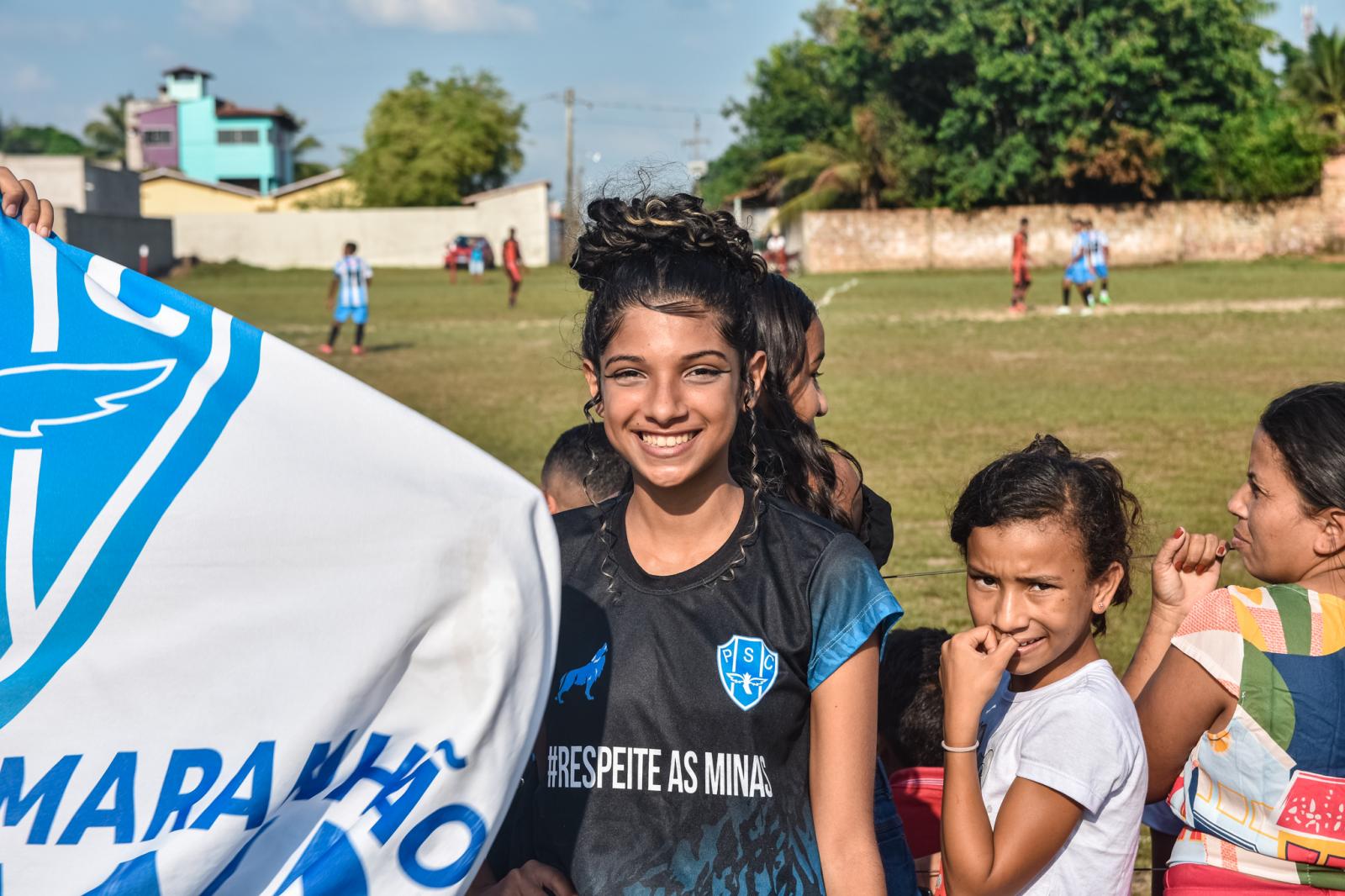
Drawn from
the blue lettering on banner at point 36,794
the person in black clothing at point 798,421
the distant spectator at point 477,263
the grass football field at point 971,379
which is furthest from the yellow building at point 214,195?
the blue lettering on banner at point 36,794

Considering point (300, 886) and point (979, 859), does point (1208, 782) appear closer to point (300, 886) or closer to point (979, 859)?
point (979, 859)

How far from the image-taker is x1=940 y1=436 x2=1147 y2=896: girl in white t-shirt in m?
Answer: 2.29

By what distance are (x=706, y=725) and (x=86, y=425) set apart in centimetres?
99

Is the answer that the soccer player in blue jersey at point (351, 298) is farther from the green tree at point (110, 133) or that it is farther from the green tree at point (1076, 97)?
the green tree at point (110, 133)

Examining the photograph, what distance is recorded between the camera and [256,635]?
6.04ft

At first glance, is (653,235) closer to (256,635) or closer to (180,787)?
(256,635)

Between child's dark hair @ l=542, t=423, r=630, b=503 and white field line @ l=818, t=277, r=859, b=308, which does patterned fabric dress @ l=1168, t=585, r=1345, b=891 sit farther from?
white field line @ l=818, t=277, r=859, b=308

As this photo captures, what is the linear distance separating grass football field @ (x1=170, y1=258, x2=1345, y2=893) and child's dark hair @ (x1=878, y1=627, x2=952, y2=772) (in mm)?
578

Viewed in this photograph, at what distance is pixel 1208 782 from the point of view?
244cm

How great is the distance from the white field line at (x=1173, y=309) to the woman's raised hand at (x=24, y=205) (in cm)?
2259

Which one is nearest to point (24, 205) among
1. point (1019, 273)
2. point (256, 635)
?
point (256, 635)

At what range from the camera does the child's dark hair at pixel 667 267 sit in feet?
7.59

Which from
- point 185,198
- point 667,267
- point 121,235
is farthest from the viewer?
point 185,198

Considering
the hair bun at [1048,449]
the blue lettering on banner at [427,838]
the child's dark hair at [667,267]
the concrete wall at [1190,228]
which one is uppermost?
A: the concrete wall at [1190,228]
